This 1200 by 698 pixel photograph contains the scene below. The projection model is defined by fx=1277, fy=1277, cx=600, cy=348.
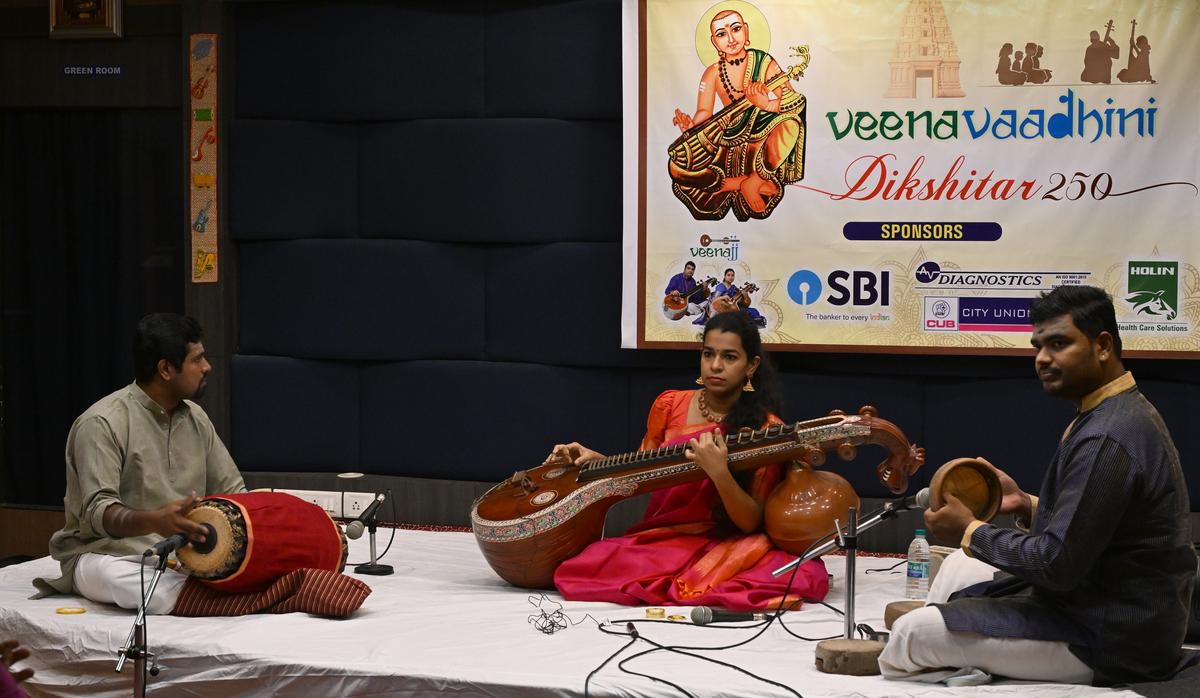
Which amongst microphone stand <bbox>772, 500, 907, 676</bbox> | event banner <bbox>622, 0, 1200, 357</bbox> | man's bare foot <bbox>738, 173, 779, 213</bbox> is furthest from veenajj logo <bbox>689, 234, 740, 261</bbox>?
microphone stand <bbox>772, 500, 907, 676</bbox>

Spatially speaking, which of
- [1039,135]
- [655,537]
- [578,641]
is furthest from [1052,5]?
[578,641]

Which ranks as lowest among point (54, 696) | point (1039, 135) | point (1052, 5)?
point (54, 696)

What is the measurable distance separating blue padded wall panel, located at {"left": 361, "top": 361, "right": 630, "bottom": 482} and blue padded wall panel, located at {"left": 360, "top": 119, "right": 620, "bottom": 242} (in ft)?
1.97

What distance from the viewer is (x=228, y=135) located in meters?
5.74

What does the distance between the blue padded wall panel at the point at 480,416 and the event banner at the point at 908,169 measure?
1.18 ft

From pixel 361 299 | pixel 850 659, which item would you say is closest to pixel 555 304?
pixel 361 299

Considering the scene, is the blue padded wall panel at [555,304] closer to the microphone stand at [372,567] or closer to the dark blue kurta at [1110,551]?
the microphone stand at [372,567]

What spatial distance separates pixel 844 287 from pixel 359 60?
2.33 m

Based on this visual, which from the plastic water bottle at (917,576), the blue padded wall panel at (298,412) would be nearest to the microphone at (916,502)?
the plastic water bottle at (917,576)

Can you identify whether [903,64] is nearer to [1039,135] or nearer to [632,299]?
[1039,135]

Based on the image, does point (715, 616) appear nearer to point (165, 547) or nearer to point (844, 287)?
point (165, 547)

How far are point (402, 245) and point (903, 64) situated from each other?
225 centimetres

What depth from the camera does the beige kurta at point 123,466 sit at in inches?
155

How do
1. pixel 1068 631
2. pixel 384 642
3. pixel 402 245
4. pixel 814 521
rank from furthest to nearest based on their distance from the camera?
pixel 402 245 < pixel 814 521 < pixel 384 642 < pixel 1068 631
